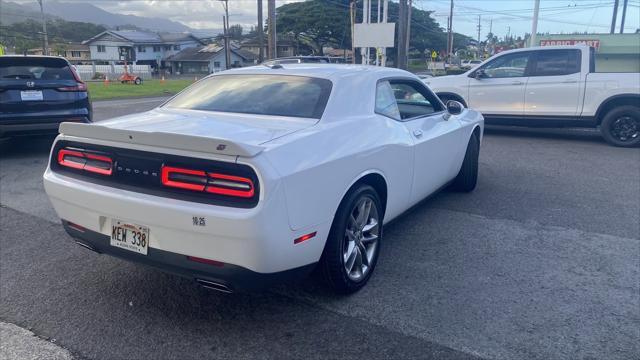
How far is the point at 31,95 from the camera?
23.6 ft

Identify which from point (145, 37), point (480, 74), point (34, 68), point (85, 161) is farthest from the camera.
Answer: point (145, 37)

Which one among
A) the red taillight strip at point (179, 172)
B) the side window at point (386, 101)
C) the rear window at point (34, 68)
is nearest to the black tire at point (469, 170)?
the side window at point (386, 101)

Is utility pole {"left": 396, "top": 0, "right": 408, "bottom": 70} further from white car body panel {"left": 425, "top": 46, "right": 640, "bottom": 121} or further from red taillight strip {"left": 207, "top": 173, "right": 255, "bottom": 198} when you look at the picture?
red taillight strip {"left": 207, "top": 173, "right": 255, "bottom": 198}

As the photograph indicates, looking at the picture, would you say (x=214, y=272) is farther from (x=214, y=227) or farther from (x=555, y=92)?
(x=555, y=92)

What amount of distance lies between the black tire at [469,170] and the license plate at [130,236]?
154 inches

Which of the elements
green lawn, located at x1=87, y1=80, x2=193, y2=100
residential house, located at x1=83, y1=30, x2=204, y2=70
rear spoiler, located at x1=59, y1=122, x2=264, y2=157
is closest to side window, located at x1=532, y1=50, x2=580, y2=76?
rear spoiler, located at x1=59, y1=122, x2=264, y2=157

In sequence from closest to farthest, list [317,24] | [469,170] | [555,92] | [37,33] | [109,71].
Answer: [469,170] → [555,92] → [109,71] → [37,33] → [317,24]

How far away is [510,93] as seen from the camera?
32.2 ft

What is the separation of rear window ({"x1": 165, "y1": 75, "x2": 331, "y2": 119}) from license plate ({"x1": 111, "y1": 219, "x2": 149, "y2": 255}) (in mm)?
1226

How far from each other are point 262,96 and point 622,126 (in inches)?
314

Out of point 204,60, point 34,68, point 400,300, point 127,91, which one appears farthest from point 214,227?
point 204,60

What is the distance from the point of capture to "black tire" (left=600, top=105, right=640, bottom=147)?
895cm

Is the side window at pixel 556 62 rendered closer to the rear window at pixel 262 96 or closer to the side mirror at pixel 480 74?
the side mirror at pixel 480 74

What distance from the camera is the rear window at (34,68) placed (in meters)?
7.15
